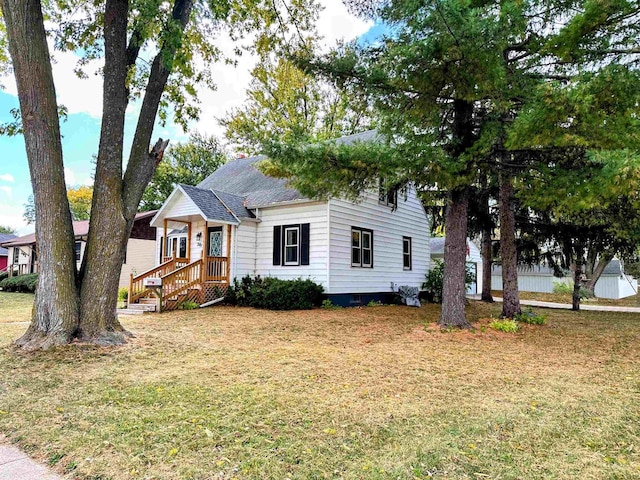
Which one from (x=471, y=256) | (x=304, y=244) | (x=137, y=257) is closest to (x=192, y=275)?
(x=304, y=244)

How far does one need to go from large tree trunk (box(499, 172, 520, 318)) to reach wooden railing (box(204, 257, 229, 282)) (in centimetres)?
844

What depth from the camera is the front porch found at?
39.7 ft

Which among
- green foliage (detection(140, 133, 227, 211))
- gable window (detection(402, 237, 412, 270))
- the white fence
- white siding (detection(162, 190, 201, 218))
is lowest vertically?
the white fence

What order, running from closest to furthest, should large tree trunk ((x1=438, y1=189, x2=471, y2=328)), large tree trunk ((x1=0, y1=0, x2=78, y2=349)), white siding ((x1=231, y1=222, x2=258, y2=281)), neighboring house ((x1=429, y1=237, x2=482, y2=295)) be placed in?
large tree trunk ((x1=0, y1=0, x2=78, y2=349)), large tree trunk ((x1=438, y1=189, x2=471, y2=328)), white siding ((x1=231, y1=222, x2=258, y2=281)), neighboring house ((x1=429, y1=237, x2=482, y2=295))

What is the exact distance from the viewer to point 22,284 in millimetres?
21234

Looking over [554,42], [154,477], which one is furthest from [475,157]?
[154,477]

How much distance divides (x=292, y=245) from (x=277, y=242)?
2.00 feet

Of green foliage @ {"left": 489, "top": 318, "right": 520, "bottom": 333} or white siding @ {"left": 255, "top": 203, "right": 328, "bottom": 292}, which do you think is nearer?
green foliage @ {"left": 489, "top": 318, "right": 520, "bottom": 333}

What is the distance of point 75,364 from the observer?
5309 mm

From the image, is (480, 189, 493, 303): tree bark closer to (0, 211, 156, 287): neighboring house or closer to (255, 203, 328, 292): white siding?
(255, 203, 328, 292): white siding

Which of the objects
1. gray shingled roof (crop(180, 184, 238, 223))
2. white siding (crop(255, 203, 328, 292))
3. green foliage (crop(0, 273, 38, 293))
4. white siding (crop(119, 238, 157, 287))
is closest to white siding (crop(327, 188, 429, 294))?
white siding (crop(255, 203, 328, 292))

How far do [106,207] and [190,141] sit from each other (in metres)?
25.3

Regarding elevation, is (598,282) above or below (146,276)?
below

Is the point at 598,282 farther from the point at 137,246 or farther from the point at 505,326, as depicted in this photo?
the point at 137,246
